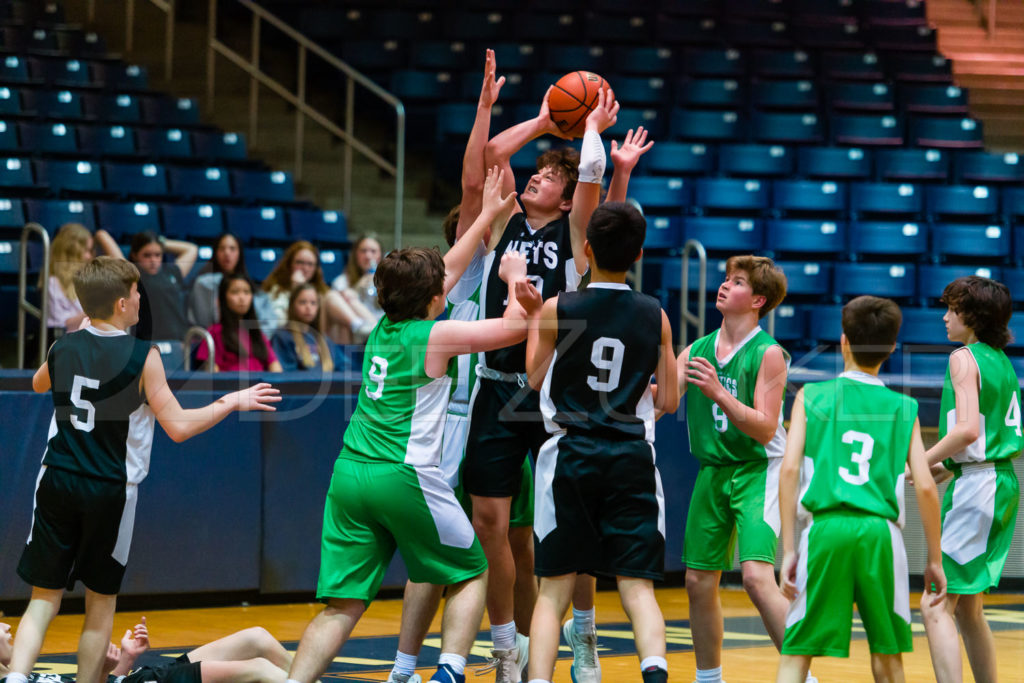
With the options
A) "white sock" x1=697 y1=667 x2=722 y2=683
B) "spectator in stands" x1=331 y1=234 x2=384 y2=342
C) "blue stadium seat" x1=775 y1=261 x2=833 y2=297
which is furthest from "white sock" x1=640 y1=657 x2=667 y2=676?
"blue stadium seat" x1=775 y1=261 x2=833 y2=297

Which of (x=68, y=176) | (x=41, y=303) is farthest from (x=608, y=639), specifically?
(x=68, y=176)

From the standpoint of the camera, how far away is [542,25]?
1539cm

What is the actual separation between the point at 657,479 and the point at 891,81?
468 inches

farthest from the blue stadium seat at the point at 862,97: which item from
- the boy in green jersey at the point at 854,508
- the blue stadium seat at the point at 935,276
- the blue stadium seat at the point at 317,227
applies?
the boy in green jersey at the point at 854,508

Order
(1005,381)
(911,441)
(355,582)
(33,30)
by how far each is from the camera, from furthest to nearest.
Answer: (33,30), (1005,381), (355,582), (911,441)

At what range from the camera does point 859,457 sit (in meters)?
4.65

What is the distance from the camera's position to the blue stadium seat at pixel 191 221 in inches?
472

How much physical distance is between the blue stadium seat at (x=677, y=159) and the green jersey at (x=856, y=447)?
9.40 metres

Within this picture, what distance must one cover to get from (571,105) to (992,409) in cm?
233

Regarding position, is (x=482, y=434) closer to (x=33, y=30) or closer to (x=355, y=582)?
(x=355, y=582)

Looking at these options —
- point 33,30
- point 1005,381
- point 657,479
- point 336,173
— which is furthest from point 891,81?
point 657,479

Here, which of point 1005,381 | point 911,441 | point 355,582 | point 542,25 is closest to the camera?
point 911,441

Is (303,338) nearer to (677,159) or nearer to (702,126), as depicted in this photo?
(677,159)

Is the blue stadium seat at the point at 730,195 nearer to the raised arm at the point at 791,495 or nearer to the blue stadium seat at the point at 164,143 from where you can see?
the blue stadium seat at the point at 164,143
